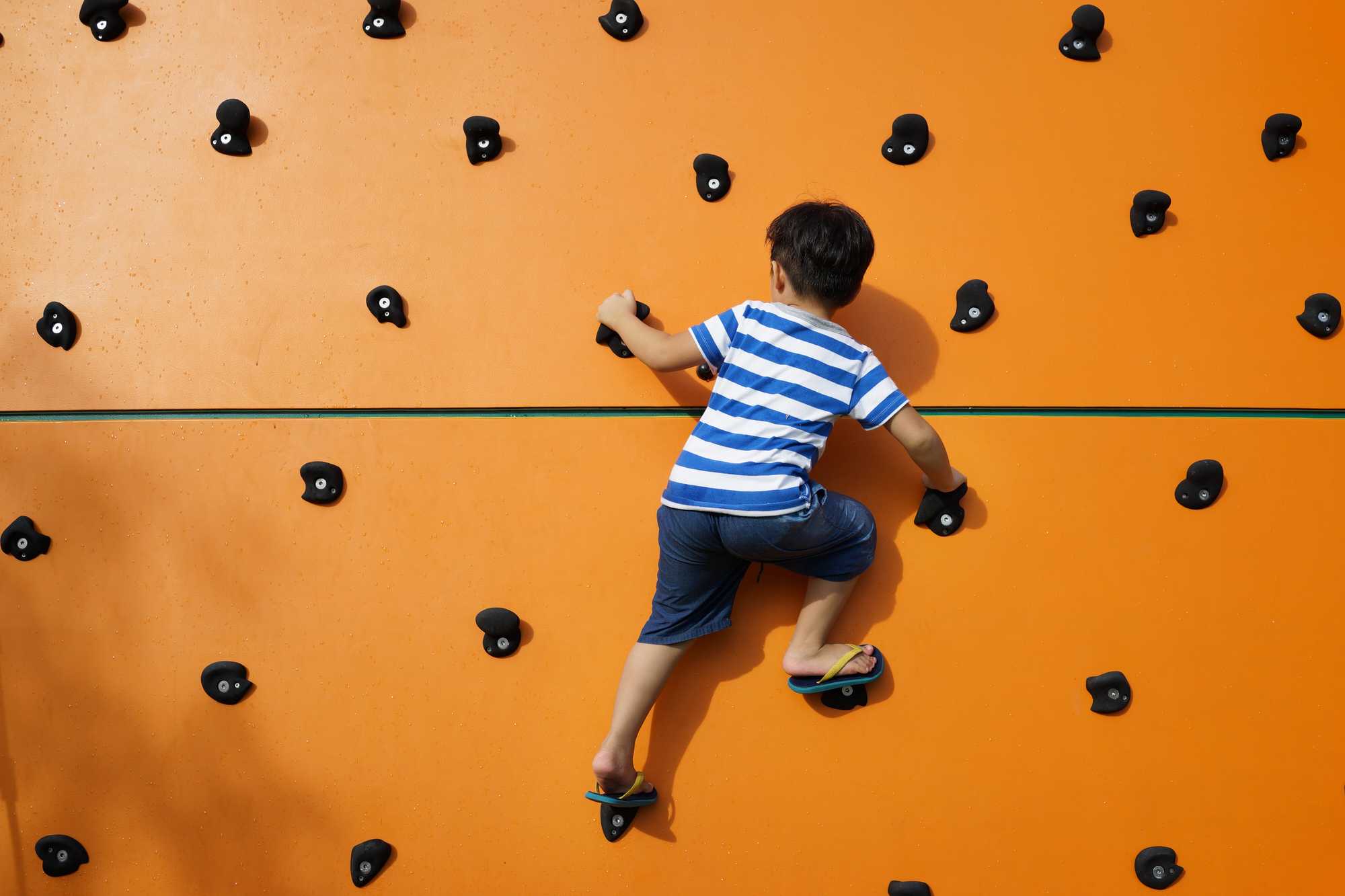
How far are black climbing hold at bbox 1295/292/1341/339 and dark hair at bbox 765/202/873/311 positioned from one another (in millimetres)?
876

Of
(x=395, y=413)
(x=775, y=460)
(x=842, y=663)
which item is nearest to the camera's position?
(x=775, y=460)

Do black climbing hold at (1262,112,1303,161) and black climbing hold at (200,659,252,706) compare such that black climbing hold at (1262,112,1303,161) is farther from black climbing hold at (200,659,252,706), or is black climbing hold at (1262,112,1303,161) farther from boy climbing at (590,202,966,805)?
black climbing hold at (200,659,252,706)

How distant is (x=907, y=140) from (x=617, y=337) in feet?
2.10

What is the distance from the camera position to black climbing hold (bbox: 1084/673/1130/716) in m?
1.76

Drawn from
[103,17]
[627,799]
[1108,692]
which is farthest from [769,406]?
[103,17]

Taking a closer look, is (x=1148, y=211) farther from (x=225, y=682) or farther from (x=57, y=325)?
(x=57, y=325)

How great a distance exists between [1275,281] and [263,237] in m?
1.84

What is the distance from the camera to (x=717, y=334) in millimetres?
1621

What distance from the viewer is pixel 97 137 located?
1.80m

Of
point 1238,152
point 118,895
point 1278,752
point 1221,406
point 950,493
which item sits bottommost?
point 118,895

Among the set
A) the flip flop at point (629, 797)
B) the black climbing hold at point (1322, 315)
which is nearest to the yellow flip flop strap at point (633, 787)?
the flip flop at point (629, 797)

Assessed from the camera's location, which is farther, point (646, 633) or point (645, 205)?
point (645, 205)

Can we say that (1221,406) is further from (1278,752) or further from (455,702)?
(455,702)

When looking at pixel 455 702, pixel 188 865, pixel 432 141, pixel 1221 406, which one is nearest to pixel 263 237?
pixel 432 141
